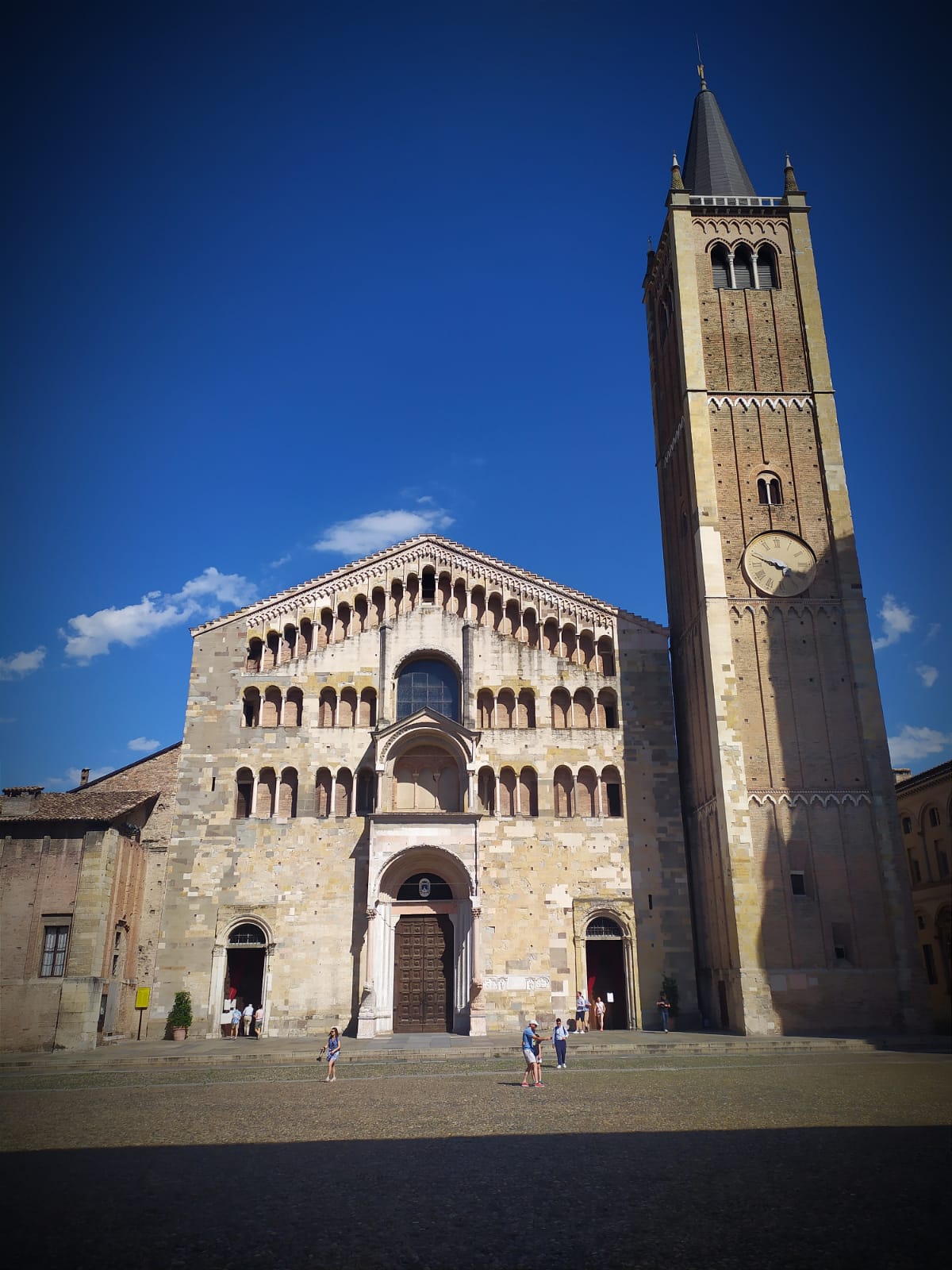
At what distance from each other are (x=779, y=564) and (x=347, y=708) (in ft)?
50.2

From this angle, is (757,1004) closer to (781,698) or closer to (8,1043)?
(781,698)

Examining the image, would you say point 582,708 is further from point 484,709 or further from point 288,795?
point 288,795

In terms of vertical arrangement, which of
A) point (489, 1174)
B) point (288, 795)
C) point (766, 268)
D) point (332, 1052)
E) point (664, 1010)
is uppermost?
point (766, 268)

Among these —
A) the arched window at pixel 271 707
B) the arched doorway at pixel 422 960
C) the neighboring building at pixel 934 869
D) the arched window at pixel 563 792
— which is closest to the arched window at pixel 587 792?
the arched window at pixel 563 792

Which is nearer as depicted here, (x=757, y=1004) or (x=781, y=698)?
(x=757, y=1004)

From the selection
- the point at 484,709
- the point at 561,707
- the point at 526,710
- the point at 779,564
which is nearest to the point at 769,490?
the point at 779,564

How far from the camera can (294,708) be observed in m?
31.7

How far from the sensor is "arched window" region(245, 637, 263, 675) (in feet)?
106

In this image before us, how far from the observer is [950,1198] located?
8305 millimetres

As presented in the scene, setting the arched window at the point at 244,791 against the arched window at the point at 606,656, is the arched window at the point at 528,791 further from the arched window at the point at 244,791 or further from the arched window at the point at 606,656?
the arched window at the point at 244,791

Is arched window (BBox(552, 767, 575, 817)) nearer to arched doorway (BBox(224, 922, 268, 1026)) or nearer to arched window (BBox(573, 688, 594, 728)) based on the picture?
arched window (BBox(573, 688, 594, 728))

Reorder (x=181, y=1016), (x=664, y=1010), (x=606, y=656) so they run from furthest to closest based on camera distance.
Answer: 1. (x=606, y=656)
2. (x=181, y=1016)
3. (x=664, y=1010)

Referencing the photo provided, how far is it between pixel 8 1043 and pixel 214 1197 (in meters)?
21.4

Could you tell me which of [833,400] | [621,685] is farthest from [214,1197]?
[833,400]
